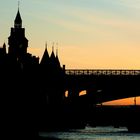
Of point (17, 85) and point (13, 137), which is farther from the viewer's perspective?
point (17, 85)

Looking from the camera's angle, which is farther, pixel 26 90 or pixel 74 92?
pixel 74 92

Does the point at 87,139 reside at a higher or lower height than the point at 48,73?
lower

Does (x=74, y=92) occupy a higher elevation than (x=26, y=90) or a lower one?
higher

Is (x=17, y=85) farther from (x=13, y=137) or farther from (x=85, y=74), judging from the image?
(x=85, y=74)

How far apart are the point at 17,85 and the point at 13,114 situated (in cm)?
636

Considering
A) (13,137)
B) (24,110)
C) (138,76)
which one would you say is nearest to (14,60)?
(24,110)

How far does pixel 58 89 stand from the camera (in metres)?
180

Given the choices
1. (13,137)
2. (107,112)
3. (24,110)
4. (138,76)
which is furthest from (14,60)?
(107,112)

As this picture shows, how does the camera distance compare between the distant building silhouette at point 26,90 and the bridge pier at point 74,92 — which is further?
the bridge pier at point 74,92

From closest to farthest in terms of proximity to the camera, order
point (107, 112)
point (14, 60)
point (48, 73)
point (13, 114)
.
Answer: point (13, 114) → point (14, 60) → point (48, 73) → point (107, 112)

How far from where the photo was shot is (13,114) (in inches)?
4877

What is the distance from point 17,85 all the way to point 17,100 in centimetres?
172

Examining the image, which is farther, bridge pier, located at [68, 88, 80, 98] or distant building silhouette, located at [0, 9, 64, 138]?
bridge pier, located at [68, 88, 80, 98]

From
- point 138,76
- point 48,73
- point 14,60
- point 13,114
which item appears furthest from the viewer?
point 48,73
